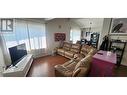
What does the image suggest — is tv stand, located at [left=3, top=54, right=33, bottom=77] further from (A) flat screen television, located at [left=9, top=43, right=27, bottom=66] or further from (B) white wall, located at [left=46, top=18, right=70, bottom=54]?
(B) white wall, located at [left=46, top=18, right=70, bottom=54]

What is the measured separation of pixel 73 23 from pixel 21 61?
0.80m

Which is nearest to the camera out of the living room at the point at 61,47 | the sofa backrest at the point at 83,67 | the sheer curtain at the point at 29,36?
the living room at the point at 61,47

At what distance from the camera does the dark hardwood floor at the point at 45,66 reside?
82cm

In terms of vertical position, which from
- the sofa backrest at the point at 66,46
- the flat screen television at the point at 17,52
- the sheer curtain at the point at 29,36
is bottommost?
the flat screen television at the point at 17,52

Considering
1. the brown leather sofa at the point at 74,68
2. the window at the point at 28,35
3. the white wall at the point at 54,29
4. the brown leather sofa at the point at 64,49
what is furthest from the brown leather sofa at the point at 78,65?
the window at the point at 28,35

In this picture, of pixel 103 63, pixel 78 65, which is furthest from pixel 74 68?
pixel 103 63

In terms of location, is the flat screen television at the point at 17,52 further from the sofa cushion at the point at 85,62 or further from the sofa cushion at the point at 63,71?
the sofa cushion at the point at 85,62

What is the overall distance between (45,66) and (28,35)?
1.43 feet

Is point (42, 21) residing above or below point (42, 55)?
above

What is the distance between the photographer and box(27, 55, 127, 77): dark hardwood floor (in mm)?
827

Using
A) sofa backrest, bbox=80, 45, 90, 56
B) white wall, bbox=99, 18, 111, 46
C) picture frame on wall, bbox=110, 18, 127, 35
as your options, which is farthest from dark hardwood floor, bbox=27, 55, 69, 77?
picture frame on wall, bbox=110, 18, 127, 35
